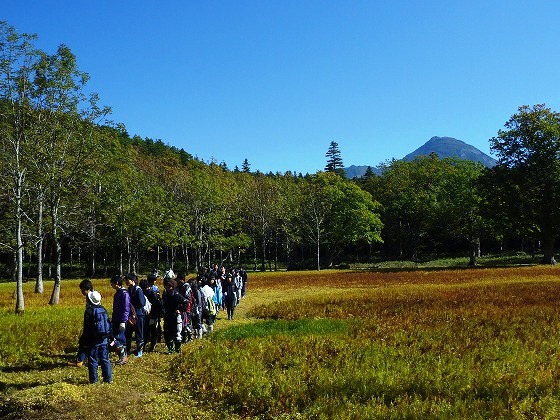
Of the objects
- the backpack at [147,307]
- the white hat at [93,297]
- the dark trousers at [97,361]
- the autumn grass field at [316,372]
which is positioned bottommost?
the autumn grass field at [316,372]

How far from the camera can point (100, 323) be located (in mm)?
8500

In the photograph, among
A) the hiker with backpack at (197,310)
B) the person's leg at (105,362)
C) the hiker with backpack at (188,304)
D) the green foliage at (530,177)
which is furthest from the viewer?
the green foliage at (530,177)

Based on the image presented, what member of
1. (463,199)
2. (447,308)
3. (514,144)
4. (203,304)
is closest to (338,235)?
(463,199)

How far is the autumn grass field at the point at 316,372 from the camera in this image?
6.87 m

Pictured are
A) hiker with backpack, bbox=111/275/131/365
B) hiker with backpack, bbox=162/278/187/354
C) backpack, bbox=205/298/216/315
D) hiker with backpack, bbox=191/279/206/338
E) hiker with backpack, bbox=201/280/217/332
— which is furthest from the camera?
backpack, bbox=205/298/216/315

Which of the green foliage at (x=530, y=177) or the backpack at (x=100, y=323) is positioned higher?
the green foliage at (x=530, y=177)

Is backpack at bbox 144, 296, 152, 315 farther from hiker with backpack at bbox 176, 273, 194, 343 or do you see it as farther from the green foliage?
the green foliage

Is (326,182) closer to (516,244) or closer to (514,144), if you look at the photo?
(514,144)

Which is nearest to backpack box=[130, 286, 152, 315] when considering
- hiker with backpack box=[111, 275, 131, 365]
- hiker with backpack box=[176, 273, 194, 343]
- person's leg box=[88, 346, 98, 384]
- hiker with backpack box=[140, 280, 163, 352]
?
hiker with backpack box=[140, 280, 163, 352]

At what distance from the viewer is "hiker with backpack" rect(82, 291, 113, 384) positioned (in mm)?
A: 8492

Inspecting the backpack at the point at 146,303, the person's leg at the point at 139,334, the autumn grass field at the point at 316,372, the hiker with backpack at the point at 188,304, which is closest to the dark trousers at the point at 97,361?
the autumn grass field at the point at 316,372

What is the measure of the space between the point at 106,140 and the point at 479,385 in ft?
69.5

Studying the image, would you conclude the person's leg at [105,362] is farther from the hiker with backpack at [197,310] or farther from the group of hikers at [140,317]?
the hiker with backpack at [197,310]

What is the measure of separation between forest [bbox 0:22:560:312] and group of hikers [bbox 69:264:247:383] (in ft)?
31.8
